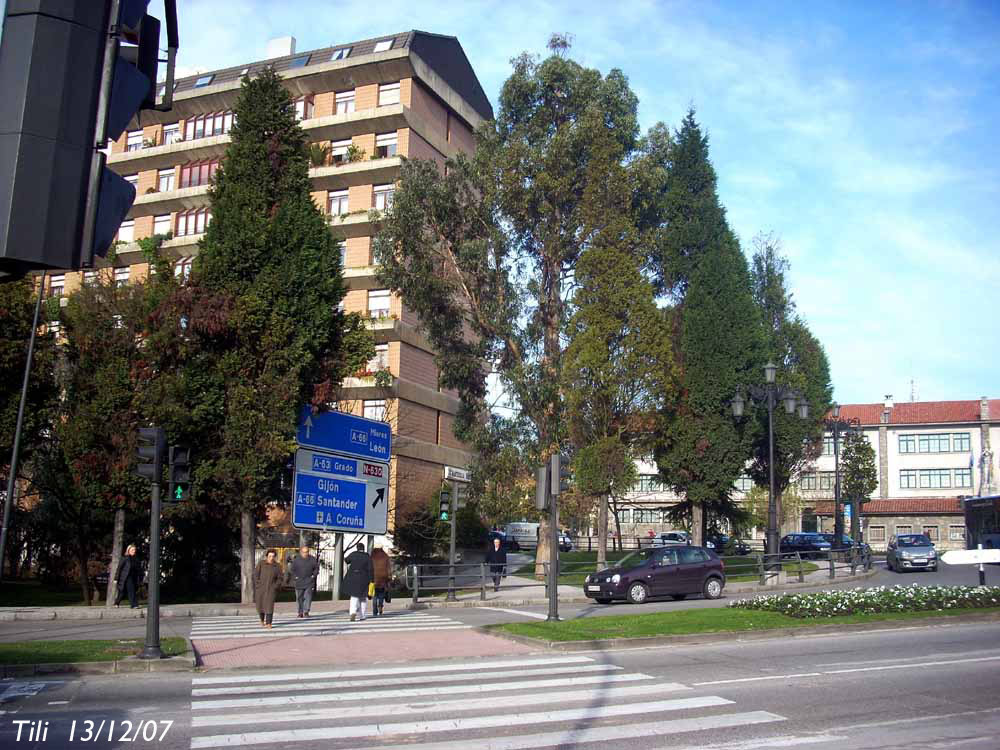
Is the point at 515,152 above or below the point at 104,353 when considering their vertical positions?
above

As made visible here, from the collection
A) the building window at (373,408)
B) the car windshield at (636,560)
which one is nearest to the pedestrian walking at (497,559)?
the car windshield at (636,560)

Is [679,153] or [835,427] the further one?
[679,153]

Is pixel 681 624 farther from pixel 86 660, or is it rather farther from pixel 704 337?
pixel 704 337

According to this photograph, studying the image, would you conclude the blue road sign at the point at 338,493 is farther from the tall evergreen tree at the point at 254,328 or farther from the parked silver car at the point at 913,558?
the parked silver car at the point at 913,558

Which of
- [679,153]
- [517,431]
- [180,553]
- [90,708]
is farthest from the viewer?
[679,153]

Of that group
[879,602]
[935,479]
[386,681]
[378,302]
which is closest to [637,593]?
[879,602]

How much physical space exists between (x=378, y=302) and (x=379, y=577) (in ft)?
81.2

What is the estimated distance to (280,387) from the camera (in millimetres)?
26203

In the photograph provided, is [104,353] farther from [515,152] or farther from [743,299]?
[743,299]

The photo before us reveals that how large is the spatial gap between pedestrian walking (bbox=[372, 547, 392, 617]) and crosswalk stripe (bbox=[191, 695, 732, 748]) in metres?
13.7

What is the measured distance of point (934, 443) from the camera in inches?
3216

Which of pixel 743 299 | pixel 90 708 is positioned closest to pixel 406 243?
pixel 743 299

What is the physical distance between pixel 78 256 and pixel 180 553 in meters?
31.4

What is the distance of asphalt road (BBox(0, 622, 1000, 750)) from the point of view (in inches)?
326
